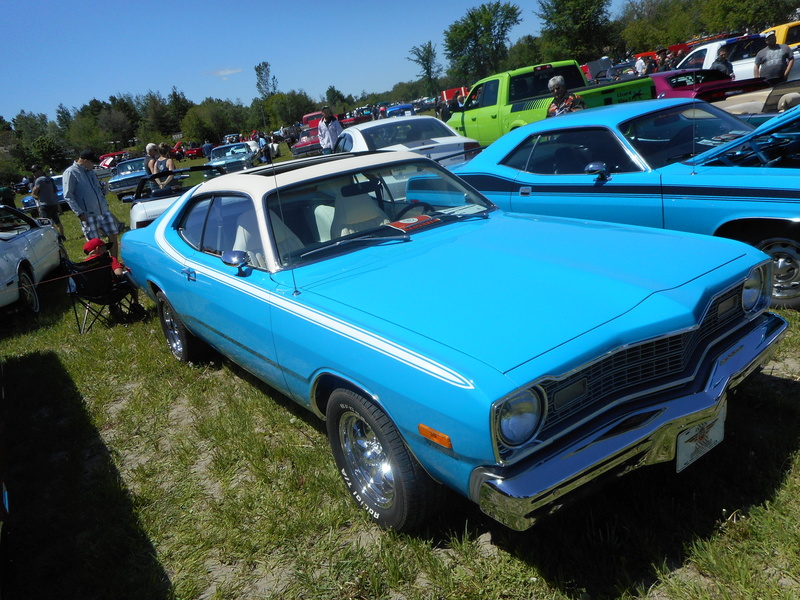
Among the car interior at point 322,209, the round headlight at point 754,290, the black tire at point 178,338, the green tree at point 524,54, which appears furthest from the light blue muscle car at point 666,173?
the green tree at point 524,54

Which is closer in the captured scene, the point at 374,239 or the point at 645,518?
the point at 645,518

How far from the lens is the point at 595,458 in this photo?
2.15 m

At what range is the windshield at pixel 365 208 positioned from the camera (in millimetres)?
3396

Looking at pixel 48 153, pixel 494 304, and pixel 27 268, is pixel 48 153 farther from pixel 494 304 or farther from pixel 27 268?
pixel 494 304

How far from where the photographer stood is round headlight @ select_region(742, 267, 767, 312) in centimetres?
285

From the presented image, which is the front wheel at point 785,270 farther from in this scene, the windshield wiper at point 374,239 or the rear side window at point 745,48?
the rear side window at point 745,48

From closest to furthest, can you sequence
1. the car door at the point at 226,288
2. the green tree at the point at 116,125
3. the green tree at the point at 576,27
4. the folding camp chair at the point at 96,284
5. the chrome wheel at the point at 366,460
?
the chrome wheel at the point at 366,460 → the car door at the point at 226,288 → the folding camp chair at the point at 96,284 → the green tree at the point at 576,27 → the green tree at the point at 116,125

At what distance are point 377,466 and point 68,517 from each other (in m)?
1.84

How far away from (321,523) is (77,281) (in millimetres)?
4535

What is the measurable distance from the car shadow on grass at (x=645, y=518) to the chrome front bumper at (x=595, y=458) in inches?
8.2

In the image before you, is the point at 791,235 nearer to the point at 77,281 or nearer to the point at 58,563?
the point at 58,563

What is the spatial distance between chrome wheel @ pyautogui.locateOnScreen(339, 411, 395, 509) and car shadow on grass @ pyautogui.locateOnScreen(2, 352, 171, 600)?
3.20ft

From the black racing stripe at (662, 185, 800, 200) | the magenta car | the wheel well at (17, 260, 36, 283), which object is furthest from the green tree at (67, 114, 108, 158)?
the black racing stripe at (662, 185, 800, 200)

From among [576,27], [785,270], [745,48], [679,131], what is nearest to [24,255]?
[679,131]
